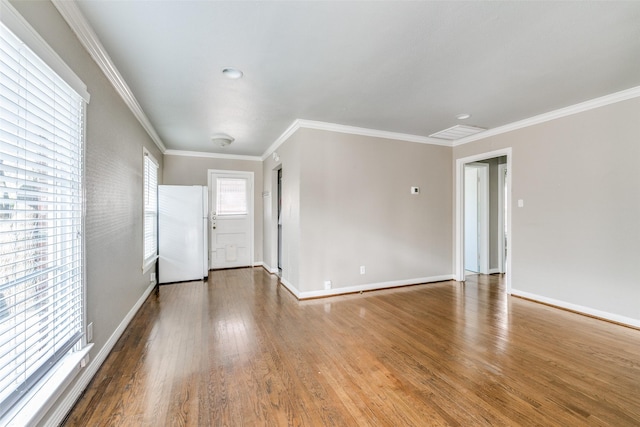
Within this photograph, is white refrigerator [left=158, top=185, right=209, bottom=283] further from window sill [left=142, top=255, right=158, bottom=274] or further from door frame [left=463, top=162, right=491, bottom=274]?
door frame [left=463, top=162, right=491, bottom=274]

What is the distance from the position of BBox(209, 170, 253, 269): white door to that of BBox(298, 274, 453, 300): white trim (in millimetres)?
2642

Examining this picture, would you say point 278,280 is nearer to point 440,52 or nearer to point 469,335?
point 469,335

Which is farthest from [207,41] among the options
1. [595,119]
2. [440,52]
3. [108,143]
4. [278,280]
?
[595,119]

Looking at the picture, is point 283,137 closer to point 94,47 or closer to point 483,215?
point 94,47

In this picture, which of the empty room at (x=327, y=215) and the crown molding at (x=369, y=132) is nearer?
the empty room at (x=327, y=215)

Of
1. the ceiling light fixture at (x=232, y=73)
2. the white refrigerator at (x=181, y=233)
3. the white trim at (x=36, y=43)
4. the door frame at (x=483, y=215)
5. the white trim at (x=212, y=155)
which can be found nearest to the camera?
the white trim at (x=36, y=43)

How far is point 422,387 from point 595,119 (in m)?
3.66

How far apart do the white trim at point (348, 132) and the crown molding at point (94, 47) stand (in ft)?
6.34

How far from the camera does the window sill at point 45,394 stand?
127 cm

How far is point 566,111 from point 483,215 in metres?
2.36

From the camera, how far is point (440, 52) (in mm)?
2186

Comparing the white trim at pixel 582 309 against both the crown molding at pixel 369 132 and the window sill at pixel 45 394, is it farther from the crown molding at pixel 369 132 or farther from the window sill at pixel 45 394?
the window sill at pixel 45 394

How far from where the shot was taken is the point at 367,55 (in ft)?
7.30

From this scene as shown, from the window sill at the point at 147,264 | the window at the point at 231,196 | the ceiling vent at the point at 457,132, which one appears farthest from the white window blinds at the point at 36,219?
the ceiling vent at the point at 457,132
